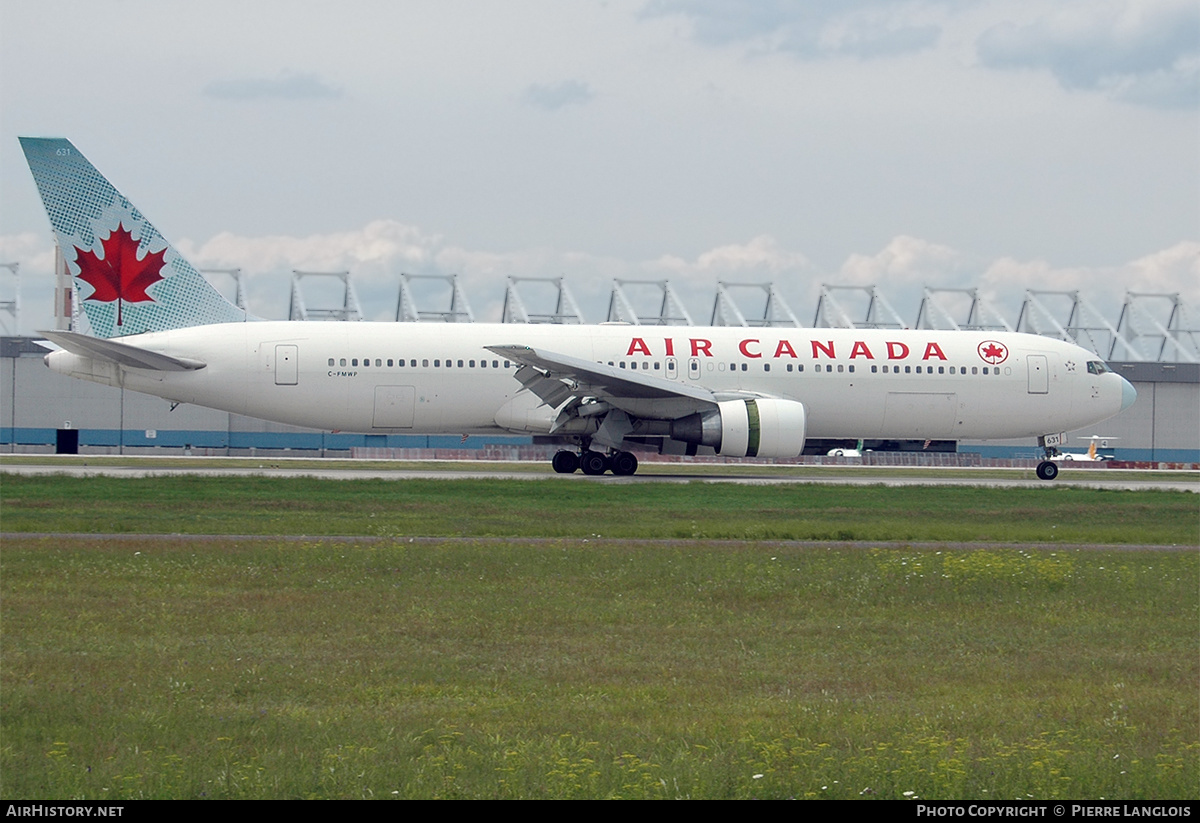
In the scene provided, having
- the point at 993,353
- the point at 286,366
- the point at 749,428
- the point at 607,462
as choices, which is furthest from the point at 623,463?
the point at 993,353

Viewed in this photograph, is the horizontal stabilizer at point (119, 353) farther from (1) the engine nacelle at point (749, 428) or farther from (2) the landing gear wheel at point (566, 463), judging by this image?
(1) the engine nacelle at point (749, 428)

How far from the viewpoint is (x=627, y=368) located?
32.5 metres

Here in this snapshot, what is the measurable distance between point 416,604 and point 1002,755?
6.10m

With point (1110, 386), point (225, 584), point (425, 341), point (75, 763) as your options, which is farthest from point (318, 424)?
point (75, 763)

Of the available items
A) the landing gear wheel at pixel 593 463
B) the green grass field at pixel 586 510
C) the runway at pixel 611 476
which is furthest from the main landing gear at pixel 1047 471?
the landing gear wheel at pixel 593 463

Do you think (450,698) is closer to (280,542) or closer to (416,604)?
(416,604)

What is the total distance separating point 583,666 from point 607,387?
20856mm

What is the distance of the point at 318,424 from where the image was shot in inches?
1256

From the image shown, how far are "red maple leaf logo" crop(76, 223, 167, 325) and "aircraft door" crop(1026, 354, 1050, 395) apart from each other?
2386 centimetres

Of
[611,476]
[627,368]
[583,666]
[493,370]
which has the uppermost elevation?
[627,368]

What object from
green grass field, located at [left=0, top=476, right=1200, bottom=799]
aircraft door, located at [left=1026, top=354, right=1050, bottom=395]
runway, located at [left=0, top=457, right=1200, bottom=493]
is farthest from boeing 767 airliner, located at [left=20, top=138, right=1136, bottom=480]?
green grass field, located at [left=0, top=476, right=1200, bottom=799]

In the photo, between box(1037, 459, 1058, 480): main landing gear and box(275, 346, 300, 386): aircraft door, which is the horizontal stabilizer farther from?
box(1037, 459, 1058, 480): main landing gear

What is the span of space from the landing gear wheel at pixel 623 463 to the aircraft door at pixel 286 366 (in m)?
8.35

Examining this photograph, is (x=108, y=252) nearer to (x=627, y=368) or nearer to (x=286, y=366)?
(x=286, y=366)
